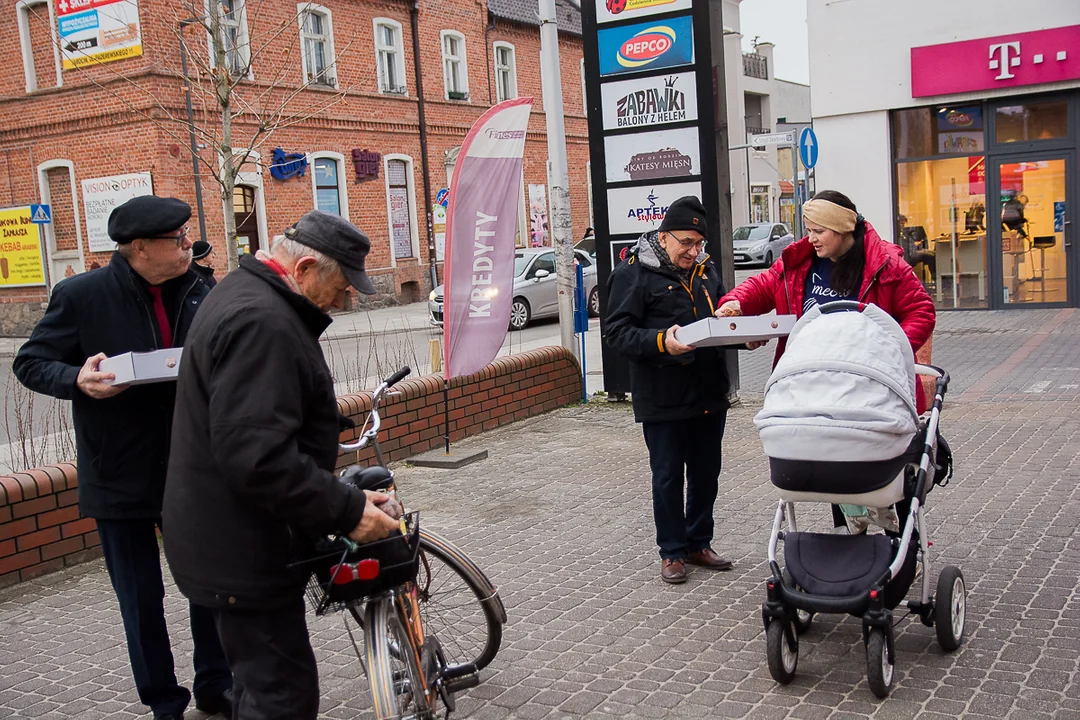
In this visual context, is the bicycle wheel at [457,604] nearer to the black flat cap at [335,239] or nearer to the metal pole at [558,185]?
the black flat cap at [335,239]

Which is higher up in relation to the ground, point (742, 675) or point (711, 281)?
point (711, 281)

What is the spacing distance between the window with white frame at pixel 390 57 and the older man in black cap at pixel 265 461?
26.2 meters

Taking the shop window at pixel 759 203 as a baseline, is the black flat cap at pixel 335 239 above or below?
below

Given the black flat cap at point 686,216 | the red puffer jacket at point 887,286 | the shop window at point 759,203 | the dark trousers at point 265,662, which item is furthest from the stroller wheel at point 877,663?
the shop window at point 759,203

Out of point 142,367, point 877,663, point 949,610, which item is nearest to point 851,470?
point 877,663

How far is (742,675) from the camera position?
14.1 ft

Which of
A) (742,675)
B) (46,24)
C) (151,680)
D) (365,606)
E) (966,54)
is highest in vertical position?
(46,24)

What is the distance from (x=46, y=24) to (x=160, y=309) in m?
22.6

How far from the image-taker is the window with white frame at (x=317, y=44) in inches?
1014

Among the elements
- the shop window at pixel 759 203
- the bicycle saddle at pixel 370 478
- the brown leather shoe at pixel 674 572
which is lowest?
the brown leather shoe at pixel 674 572

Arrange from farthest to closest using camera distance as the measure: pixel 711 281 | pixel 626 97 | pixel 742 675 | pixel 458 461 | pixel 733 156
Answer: pixel 733 156, pixel 626 97, pixel 458 461, pixel 711 281, pixel 742 675

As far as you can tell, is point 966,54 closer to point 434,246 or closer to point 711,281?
point 711,281

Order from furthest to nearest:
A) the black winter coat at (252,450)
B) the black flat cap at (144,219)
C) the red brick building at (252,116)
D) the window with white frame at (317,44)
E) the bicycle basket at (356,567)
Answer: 1. the window with white frame at (317,44)
2. the red brick building at (252,116)
3. the black flat cap at (144,219)
4. the bicycle basket at (356,567)
5. the black winter coat at (252,450)

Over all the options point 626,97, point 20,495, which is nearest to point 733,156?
point 626,97
